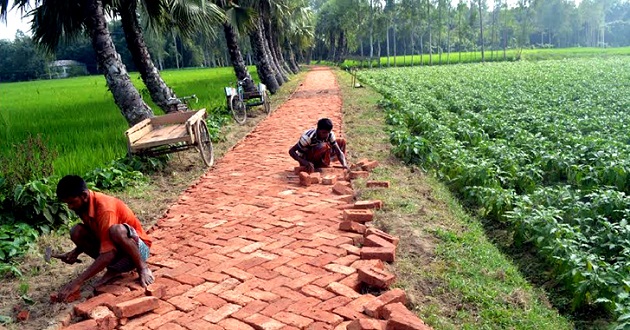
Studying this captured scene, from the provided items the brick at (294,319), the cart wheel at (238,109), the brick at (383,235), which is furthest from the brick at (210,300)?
the cart wheel at (238,109)

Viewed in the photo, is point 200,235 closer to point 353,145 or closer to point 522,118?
point 353,145

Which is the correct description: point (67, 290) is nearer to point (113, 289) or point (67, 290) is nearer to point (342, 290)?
point (113, 289)

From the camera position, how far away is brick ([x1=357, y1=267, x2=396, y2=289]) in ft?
12.4

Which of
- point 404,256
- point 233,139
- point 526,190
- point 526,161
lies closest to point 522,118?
point 526,161

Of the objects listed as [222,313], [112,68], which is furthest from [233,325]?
[112,68]

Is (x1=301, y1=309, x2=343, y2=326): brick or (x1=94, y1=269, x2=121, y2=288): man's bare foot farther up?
(x1=94, y1=269, x2=121, y2=288): man's bare foot

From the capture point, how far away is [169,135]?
7.80 m

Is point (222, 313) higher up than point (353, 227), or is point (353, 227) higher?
point (353, 227)

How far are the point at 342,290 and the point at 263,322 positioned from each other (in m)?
0.68

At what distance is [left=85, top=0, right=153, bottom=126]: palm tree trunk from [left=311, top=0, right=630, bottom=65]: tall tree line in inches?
1743

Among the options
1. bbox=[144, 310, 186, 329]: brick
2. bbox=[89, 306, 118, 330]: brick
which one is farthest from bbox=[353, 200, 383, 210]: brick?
bbox=[89, 306, 118, 330]: brick

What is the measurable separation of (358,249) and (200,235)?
1.68m

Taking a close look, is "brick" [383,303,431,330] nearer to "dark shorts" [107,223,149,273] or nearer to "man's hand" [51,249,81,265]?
"dark shorts" [107,223,149,273]

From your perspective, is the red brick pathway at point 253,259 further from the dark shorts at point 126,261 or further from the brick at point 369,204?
the brick at point 369,204
